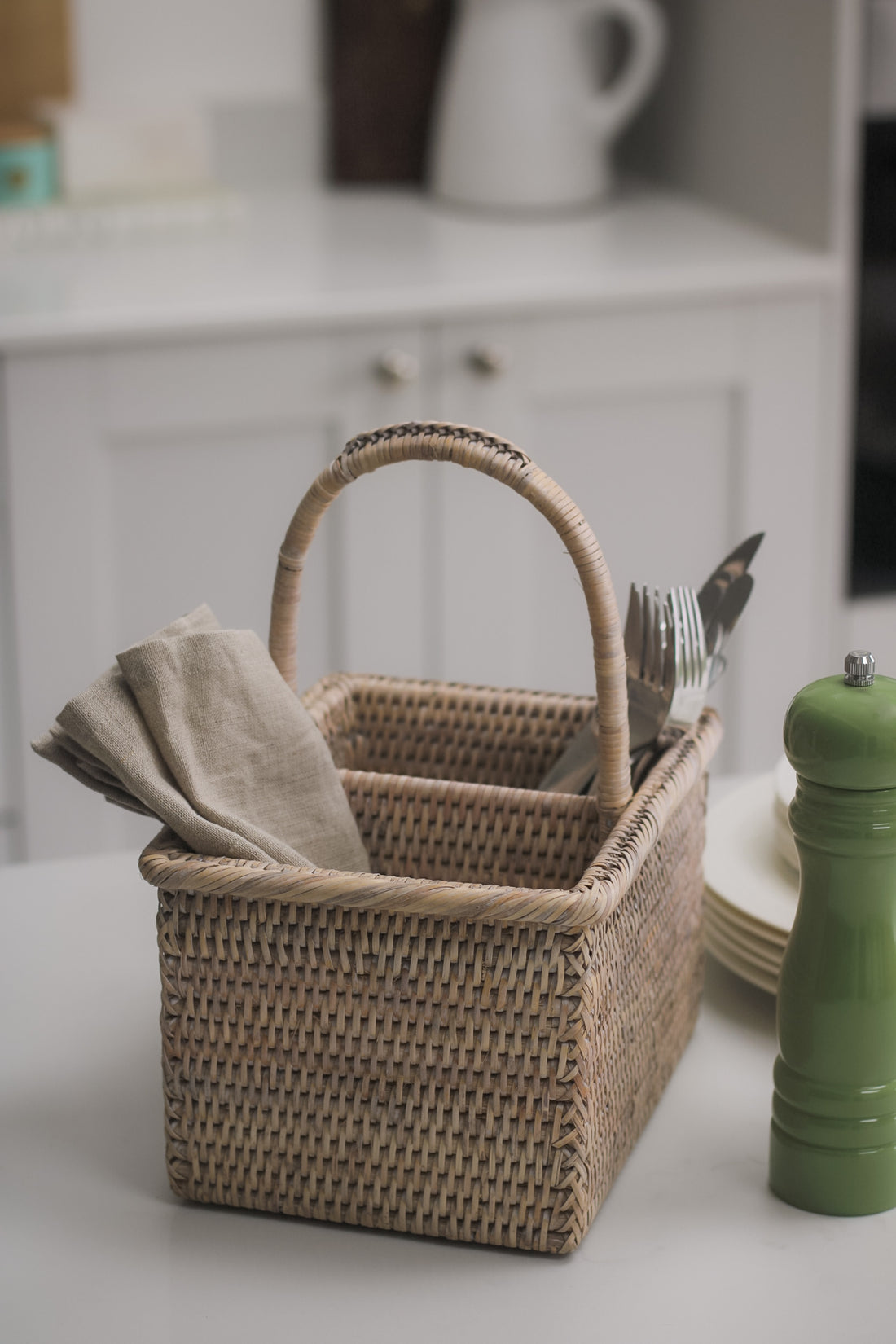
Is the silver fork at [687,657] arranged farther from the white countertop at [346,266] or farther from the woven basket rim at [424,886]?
the white countertop at [346,266]

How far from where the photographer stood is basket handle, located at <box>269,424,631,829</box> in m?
0.75

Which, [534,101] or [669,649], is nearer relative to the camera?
[669,649]

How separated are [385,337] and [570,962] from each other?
4.44 ft

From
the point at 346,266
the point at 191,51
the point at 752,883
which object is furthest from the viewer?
the point at 191,51

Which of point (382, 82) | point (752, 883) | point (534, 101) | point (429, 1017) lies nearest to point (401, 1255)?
point (429, 1017)

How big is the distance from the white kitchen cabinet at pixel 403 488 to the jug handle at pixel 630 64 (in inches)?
15.2

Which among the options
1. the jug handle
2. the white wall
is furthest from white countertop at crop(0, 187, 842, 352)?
the white wall

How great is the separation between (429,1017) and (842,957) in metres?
0.18

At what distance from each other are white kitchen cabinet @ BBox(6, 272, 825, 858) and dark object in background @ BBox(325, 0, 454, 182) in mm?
679

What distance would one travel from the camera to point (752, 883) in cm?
98

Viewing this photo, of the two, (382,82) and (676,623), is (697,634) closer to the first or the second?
(676,623)

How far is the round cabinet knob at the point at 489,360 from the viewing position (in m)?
1.97

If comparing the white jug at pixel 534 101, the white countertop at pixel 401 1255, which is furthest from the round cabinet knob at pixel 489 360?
the white countertop at pixel 401 1255

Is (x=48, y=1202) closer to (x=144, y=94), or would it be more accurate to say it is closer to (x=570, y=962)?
(x=570, y=962)
